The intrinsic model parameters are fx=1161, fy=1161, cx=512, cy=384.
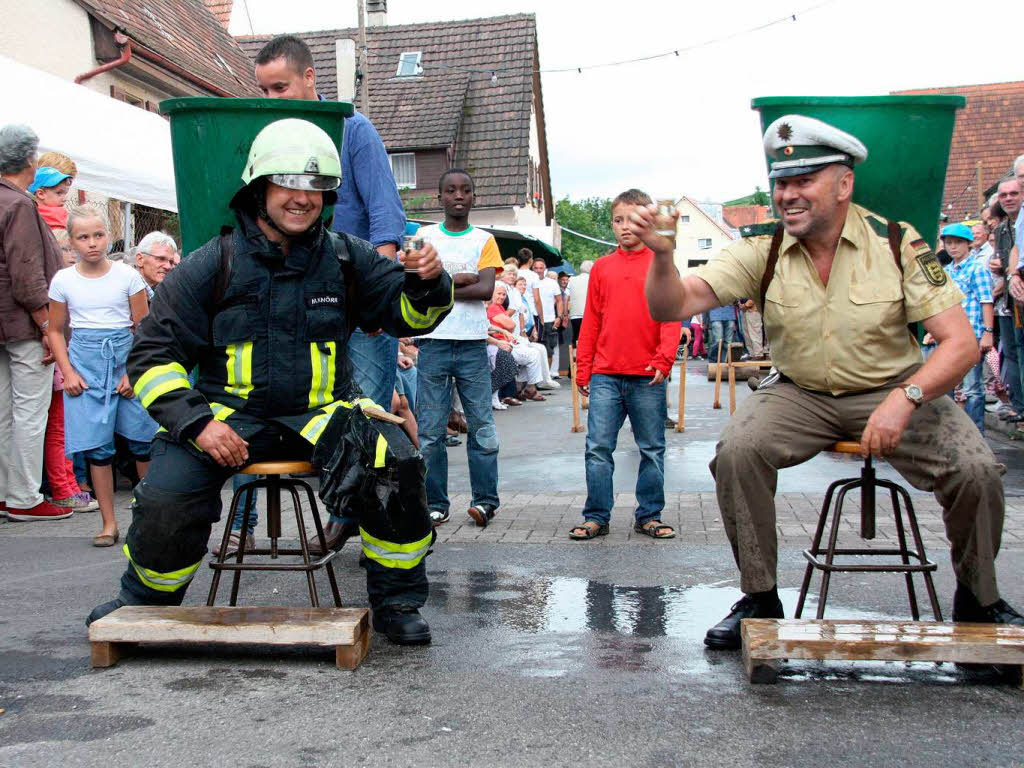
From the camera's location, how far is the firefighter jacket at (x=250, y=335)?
4133 mm

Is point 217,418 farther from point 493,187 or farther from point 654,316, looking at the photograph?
point 493,187

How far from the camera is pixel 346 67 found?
2103cm

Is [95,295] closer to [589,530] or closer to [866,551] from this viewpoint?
[589,530]

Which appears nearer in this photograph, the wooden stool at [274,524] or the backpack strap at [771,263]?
the wooden stool at [274,524]

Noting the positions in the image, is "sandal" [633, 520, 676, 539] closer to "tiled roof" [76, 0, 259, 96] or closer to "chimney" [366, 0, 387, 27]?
"tiled roof" [76, 0, 259, 96]

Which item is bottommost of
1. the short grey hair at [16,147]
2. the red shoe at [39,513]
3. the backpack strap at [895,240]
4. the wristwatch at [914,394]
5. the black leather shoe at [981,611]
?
the red shoe at [39,513]

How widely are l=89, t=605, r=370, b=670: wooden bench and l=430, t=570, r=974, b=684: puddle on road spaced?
1.70 ft

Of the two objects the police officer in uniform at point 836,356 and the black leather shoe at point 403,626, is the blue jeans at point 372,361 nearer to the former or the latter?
the black leather shoe at point 403,626

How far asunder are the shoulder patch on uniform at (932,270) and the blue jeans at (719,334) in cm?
1877

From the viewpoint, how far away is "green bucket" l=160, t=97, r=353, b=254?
15.3 ft

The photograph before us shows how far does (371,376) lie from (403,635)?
186cm

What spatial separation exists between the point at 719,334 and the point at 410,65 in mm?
18199

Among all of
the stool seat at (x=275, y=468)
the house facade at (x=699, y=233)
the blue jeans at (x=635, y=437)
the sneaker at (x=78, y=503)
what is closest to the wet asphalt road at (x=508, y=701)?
the stool seat at (x=275, y=468)

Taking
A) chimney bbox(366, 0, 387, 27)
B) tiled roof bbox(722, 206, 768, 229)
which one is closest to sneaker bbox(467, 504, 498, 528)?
chimney bbox(366, 0, 387, 27)
